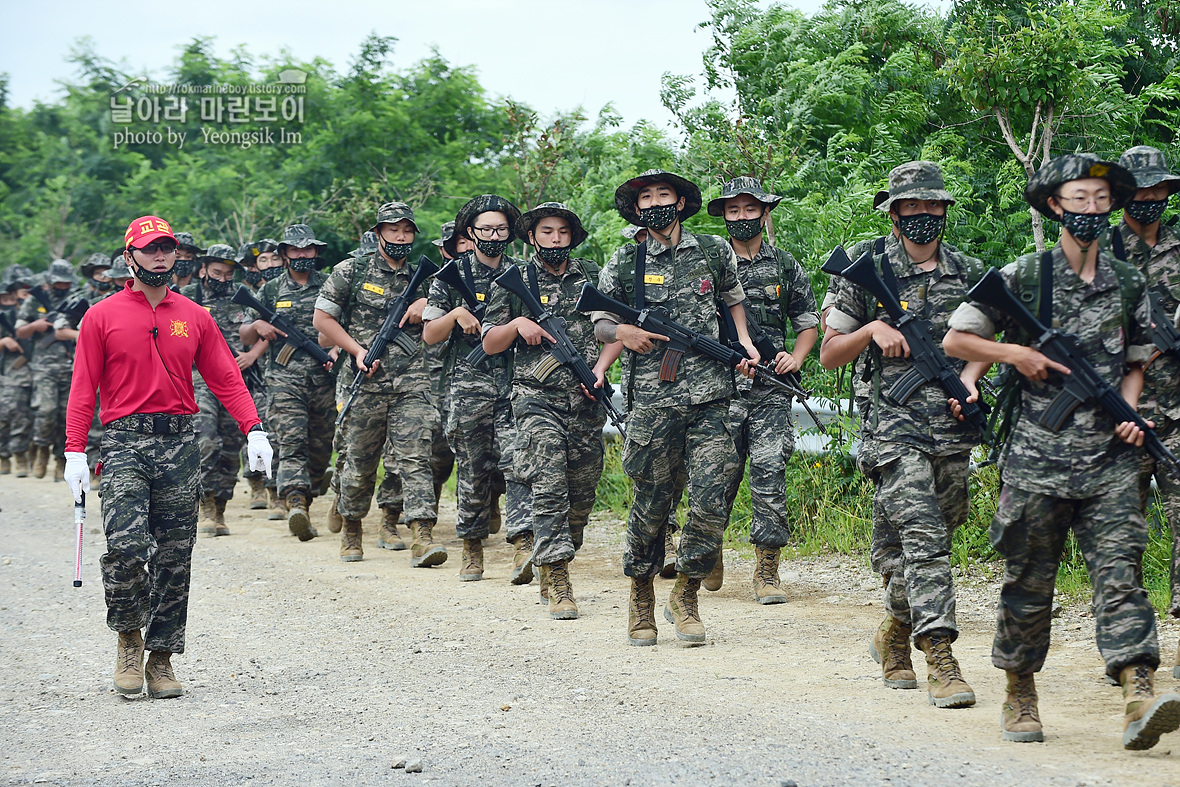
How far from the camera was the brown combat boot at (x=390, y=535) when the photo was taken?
35.1ft

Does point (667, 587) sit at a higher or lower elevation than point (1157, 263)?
lower

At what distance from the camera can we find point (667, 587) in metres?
8.45

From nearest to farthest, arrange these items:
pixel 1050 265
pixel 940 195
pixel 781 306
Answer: pixel 1050 265 < pixel 940 195 < pixel 781 306

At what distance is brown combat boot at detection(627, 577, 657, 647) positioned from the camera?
22.2 feet

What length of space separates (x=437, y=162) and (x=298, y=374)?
1000 centimetres

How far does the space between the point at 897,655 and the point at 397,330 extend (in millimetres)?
5285

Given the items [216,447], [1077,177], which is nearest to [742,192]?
[1077,177]

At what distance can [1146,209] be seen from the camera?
6.10 metres

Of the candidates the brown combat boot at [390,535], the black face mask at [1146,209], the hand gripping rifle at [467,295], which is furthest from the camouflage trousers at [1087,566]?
the brown combat boot at [390,535]

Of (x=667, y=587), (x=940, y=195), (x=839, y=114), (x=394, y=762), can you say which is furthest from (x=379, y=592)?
(x=839, y=114)

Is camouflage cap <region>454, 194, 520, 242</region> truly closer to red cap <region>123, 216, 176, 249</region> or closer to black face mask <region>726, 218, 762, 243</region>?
black face mask <region>726, 218, 762, 243</region>

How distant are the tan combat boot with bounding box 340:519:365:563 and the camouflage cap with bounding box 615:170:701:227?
4.26 metres

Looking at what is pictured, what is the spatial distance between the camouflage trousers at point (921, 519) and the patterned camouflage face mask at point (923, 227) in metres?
0.91

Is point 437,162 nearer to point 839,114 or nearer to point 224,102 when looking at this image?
point 224,102
